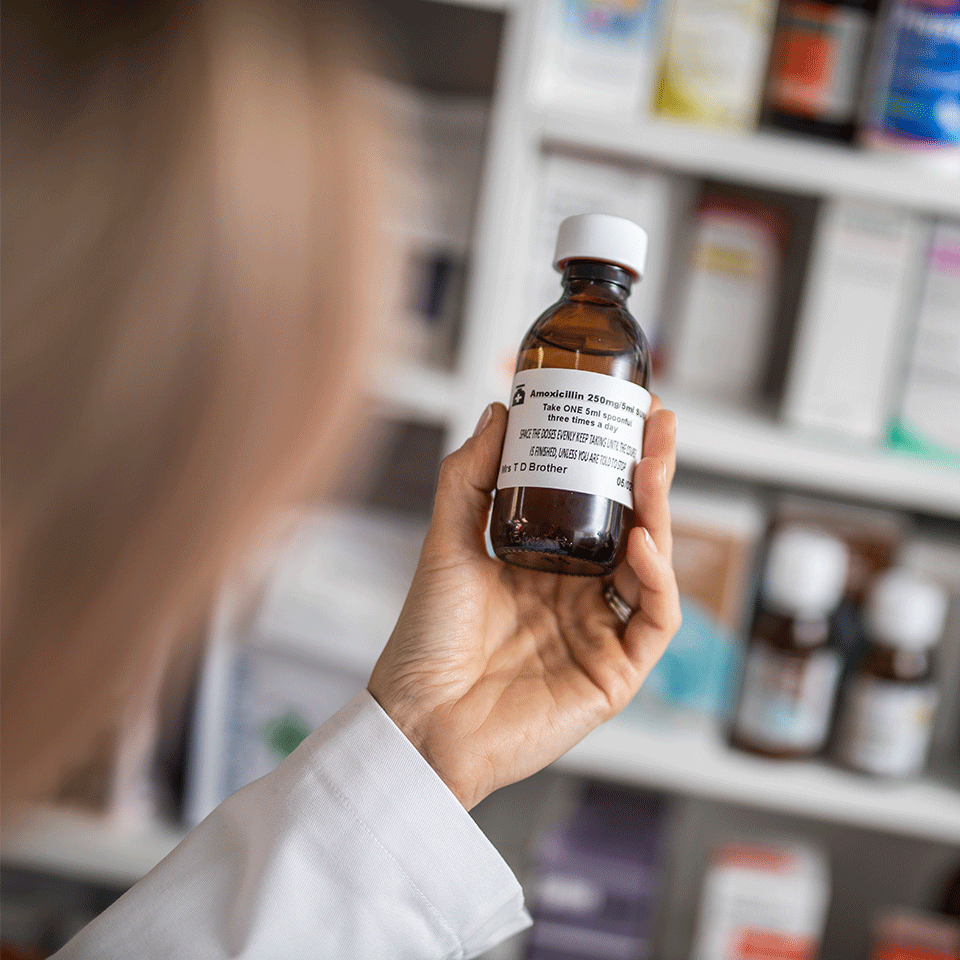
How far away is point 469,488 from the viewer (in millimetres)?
533

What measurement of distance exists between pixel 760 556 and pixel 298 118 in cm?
80

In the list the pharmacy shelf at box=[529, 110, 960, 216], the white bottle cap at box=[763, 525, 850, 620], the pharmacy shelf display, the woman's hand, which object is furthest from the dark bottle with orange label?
the pharmacy shelf display

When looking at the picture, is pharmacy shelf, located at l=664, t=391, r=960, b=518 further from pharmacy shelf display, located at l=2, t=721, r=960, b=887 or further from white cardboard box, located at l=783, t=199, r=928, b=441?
pharmacy shelf display, located at l=2, t=721, r=960, b=887

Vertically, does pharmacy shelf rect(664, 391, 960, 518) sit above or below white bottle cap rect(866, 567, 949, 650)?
above

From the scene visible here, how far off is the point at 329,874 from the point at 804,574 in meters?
0.57


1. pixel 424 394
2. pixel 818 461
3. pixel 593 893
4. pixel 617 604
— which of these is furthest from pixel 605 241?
pixel 593 893

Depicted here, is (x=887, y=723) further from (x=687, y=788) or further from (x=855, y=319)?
(x=855, y=319)

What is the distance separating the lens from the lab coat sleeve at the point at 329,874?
450 mm

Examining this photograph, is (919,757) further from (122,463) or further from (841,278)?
(122,463)

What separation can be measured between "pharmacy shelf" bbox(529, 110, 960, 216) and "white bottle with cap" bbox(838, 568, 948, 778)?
15.5 inches

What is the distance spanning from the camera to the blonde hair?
0.93 feet

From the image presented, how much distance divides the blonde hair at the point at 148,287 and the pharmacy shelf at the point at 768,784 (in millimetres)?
664

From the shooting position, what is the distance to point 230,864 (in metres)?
0.47

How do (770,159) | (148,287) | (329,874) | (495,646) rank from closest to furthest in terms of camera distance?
(148,287) → (329,874) → (495,646) → (770,159)
